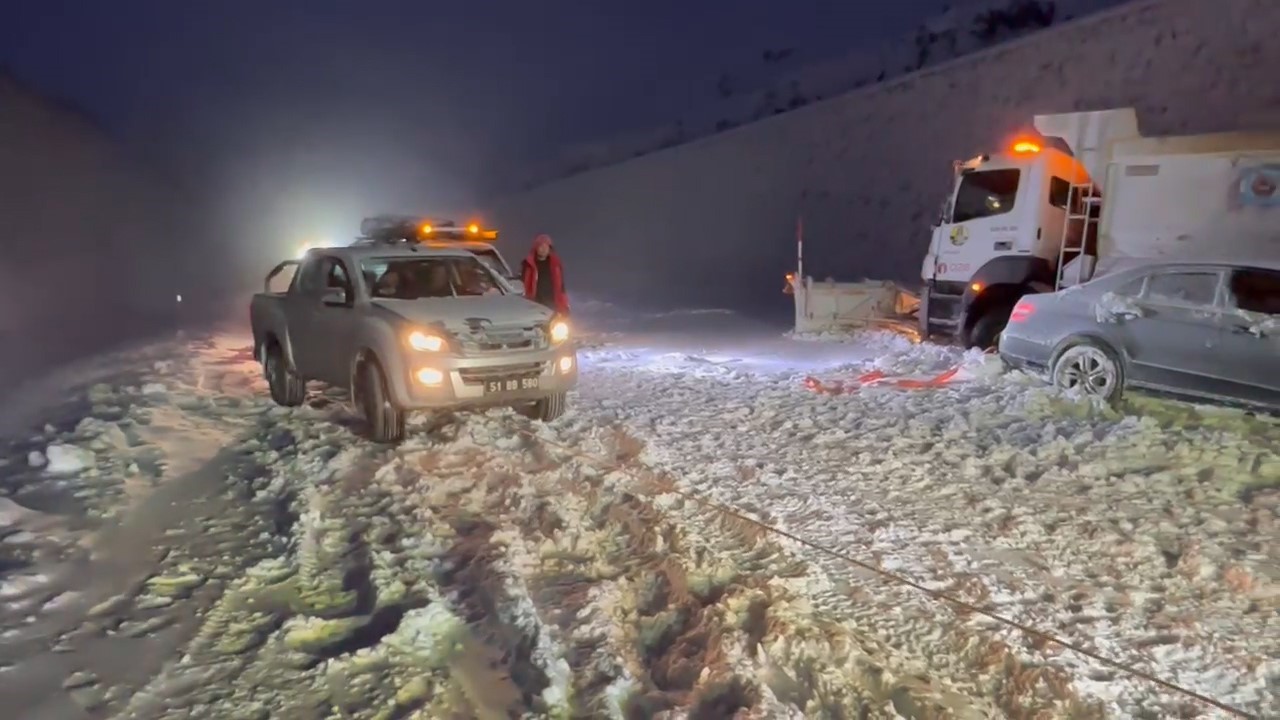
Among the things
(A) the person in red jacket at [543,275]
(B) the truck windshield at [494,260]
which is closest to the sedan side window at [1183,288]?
(B) the truck windshield at [494,260]

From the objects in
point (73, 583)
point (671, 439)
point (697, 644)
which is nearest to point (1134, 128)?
point (671, 439)

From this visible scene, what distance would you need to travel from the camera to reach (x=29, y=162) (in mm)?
30719

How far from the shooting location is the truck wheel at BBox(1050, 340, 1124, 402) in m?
8.27

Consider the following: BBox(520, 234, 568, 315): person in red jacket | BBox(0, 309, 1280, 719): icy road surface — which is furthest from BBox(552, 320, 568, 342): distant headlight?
BBox(520, 234, 568, 315): person in red jacket

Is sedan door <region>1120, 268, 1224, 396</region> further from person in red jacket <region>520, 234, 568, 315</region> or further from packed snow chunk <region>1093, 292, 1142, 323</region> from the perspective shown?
person in red jacket <region>520, 234, 568, 315</region>

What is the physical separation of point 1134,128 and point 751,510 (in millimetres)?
7117

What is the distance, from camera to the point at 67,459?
22.5ft

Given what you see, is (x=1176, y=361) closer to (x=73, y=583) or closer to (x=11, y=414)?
(x=73, y=583)

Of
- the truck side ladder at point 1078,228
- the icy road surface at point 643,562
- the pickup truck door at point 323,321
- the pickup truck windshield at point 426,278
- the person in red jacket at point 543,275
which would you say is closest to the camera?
the icy road surface at point 643,562

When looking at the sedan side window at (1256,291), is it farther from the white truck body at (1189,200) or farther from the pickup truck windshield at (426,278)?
the pickup truck windshield at (426,278)

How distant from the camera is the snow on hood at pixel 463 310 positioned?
7.55 metres

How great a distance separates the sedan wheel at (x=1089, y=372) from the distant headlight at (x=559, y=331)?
4645 mm

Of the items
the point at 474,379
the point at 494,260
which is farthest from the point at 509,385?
the point at 494,260

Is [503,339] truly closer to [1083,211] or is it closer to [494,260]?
[494,260]
